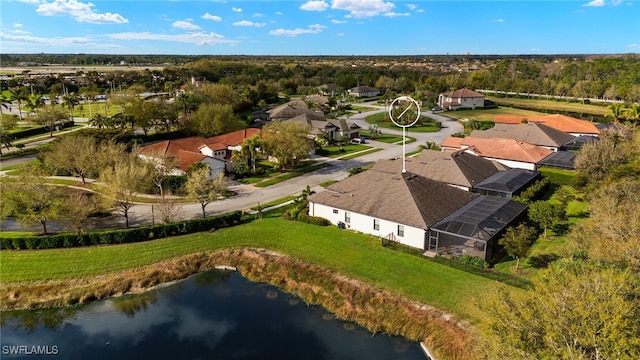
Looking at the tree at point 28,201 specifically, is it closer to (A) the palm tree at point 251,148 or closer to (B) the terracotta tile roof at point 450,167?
(A) the palm tree at point 251,148

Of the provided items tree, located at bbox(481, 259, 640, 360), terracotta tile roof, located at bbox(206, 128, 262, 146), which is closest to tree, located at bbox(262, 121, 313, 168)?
terracotta tile roof, located at bbox(206, 128, 262, 146)

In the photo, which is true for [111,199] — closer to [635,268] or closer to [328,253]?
[328,253]

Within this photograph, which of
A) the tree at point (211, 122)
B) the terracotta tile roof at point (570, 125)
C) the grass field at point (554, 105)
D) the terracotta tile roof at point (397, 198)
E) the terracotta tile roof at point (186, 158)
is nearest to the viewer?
the terracotta tile roof at point (397, 198)

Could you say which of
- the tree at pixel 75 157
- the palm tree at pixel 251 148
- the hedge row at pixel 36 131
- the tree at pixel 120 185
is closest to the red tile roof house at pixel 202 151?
the palm tree at pixel 251 148

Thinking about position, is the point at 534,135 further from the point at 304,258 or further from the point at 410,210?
the point at 304,258

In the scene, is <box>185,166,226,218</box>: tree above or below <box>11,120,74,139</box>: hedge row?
below

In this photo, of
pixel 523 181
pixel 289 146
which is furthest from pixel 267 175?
pixel 523 181

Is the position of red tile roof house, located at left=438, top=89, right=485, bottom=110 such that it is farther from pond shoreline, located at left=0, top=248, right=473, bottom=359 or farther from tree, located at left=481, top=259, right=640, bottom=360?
tree, located at left=481, top=259, right=640, bottom=360
